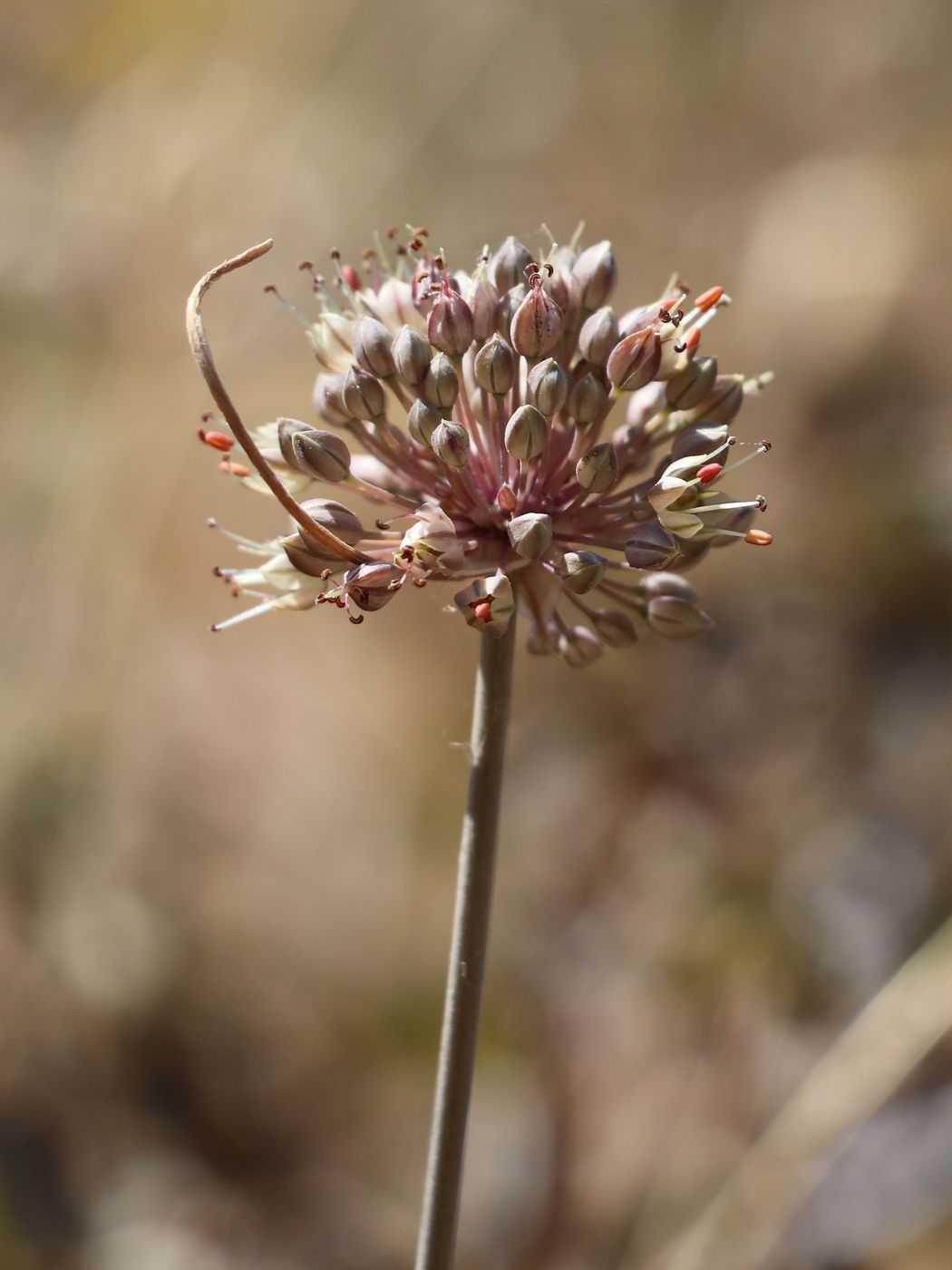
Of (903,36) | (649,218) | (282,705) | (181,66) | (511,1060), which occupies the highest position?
(181,66)

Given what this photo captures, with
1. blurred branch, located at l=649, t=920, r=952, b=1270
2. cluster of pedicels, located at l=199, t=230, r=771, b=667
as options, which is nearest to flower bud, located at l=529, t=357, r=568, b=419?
cluster of pedicels, located at l=199, t=230, r=771, b=667

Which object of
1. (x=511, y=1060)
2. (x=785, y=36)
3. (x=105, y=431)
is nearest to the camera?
(x=511, y=1060)

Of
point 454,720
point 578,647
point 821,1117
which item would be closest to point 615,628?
point 578,647

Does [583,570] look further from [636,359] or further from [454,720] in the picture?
[454,720]

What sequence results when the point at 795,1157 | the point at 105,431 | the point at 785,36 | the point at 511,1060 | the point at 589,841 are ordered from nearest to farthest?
the point at 795,1157, the point at 511,1060, the point at 589,841, the point at 785,36, the point at 105,431

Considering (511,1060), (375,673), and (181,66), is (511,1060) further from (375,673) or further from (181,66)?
(181,66)

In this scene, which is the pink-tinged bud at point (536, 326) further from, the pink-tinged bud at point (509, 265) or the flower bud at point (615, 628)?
the flower bud at point (615, 628)

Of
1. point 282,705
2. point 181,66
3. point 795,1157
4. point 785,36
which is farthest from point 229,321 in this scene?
point 795,1157
